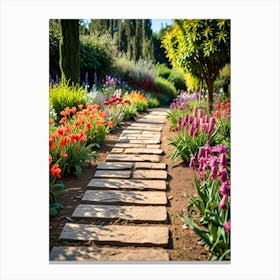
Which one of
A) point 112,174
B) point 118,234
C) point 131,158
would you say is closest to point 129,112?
point 131,158

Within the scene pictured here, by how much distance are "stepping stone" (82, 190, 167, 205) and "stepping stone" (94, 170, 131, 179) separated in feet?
1.29

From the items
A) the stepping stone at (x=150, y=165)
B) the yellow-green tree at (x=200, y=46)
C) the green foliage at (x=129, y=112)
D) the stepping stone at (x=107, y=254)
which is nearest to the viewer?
A: the stepping stone at (x=107, y=254)

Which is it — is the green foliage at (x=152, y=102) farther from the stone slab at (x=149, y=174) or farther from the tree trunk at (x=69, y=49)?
the stone slab at (x=149, y=174)

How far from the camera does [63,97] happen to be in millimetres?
5551

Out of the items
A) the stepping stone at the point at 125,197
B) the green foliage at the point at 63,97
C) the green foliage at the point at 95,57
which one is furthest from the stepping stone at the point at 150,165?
the green foliage at the point at 95,57

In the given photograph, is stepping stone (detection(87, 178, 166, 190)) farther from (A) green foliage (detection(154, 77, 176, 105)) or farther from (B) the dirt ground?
(A) green foliage (detection(154, 77, 176, 105))

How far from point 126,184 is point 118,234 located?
2.94ft

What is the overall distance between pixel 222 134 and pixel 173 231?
5.56 feet

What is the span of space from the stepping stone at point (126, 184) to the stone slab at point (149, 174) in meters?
0.12

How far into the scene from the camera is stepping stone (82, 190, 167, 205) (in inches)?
132

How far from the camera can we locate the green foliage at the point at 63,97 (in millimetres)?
5446
